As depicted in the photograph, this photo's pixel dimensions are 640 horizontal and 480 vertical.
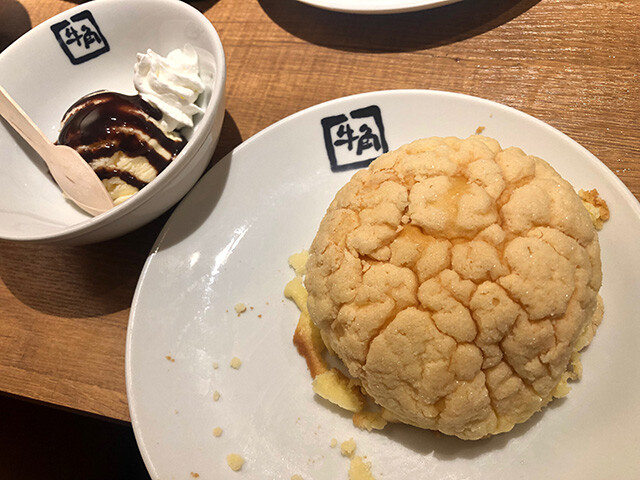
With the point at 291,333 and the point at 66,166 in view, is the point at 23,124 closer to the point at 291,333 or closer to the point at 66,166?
the point at 66,166

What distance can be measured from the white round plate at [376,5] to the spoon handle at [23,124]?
3.19ft

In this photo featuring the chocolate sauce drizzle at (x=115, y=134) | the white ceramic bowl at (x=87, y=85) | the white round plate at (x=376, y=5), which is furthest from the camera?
the white round plate at (x=376, y=5)

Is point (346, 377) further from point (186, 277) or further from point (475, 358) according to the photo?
point (186, 277)

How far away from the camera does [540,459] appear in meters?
1.00

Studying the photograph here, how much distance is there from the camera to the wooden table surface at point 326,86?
4.33ft

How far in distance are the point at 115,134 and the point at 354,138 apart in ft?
2.24

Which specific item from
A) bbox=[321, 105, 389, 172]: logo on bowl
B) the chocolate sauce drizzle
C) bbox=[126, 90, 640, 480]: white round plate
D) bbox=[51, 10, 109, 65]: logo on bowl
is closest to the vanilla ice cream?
the chocolate sauce drizzle

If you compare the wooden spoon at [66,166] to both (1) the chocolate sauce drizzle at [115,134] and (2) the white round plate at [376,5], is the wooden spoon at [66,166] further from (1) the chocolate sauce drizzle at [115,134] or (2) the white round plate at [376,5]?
(2) the white round plate at [376,5]

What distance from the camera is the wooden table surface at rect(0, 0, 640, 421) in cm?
132

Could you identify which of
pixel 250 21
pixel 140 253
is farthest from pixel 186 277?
pixel 250 21

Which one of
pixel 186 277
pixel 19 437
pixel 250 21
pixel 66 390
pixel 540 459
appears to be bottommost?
pixel 19 437

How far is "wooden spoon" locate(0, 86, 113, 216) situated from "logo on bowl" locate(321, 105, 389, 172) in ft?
2.15

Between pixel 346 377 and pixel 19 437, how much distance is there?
132 centimetres

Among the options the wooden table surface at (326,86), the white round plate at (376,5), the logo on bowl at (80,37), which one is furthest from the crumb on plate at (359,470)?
the logo on bowl at (80,37)
